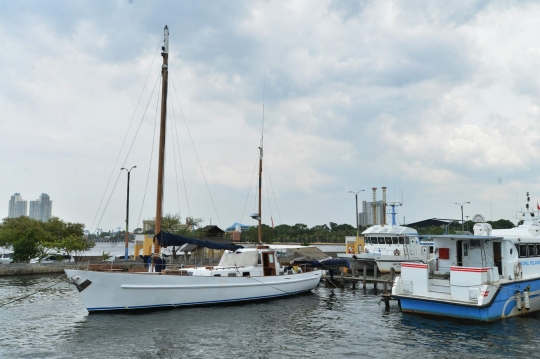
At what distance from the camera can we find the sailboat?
19109mm

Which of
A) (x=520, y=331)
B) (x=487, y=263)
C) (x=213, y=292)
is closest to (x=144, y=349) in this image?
(x=213, y=292)

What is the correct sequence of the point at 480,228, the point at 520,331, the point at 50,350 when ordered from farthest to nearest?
the point at 480,228, the point at 520,331, the point at 50,350

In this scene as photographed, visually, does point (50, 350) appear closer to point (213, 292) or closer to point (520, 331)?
point (213, 292)

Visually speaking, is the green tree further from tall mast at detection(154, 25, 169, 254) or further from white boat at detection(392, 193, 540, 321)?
white boat at detection(392, 193, 540, 321)

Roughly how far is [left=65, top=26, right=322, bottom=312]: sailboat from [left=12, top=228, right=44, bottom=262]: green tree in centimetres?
2608

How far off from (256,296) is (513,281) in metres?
12.6

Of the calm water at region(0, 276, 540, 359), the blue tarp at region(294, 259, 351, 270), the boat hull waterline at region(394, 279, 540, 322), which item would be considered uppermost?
the blue tarp at region(294, 259, 351, 270)

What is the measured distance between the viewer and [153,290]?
64.5 feet

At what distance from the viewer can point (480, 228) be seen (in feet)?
72.0

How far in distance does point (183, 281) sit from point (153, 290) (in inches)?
58.3

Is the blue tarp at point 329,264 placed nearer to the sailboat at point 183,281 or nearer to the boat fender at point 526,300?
the sailboat at point 183,281

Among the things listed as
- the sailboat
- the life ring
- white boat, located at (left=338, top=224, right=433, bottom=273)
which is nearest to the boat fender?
the life ring

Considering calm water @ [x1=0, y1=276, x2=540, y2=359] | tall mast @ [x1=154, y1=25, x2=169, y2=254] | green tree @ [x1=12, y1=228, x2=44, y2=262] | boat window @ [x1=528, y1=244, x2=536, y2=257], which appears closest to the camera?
calm water @ [x1=0, y1=276, x2=540, y2=359]

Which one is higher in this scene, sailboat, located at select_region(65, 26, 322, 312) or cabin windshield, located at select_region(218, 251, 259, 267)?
cabin windshield, located at select_region(218, 251, 259, 267)
